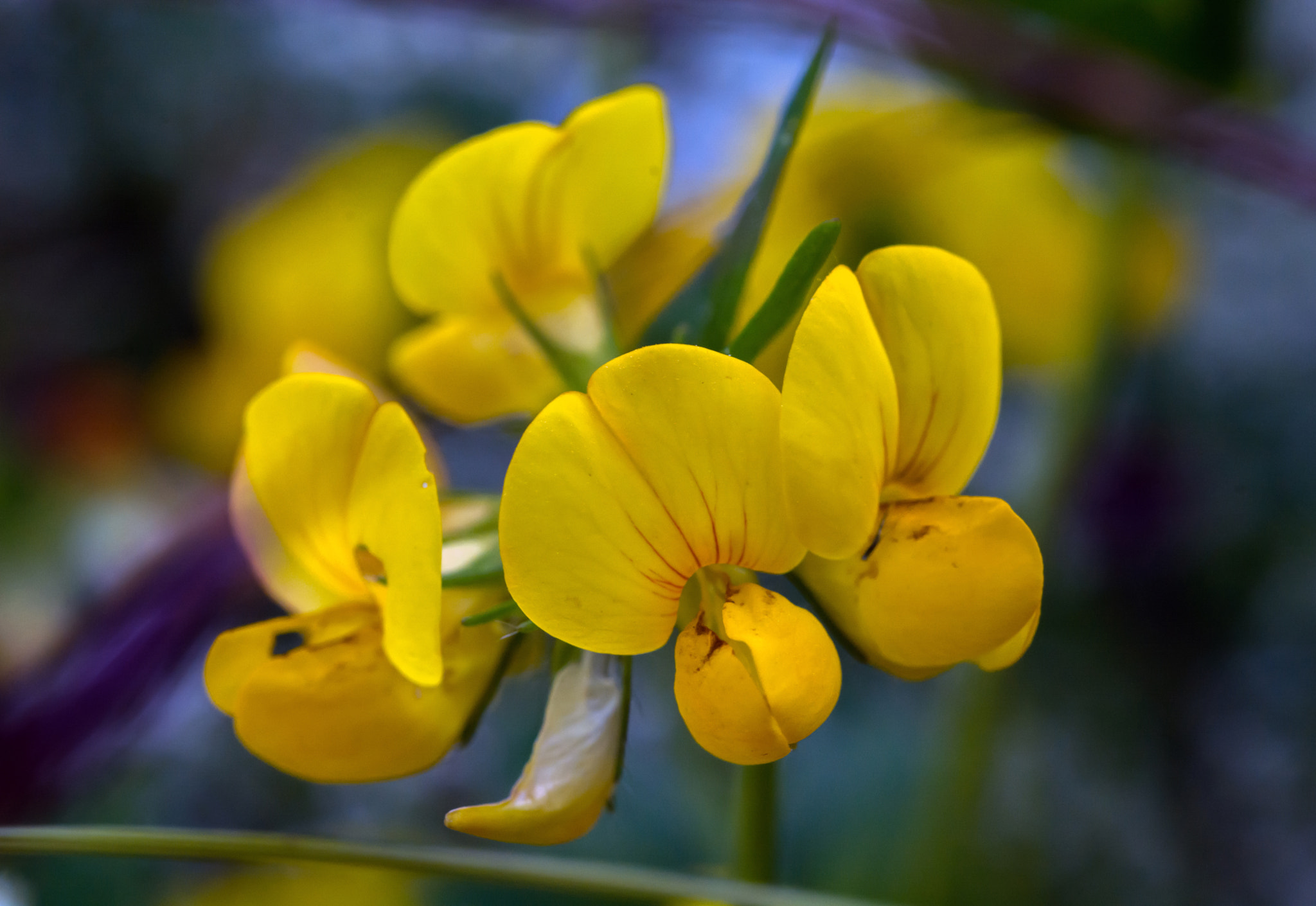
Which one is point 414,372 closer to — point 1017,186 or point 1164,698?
point 1017,186

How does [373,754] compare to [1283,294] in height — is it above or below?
above

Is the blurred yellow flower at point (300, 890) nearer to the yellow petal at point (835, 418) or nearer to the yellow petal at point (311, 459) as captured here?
the yellow petal at point (311, 459)

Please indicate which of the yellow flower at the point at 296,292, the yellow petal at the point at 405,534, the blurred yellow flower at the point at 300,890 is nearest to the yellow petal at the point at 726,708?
the yellow petal at the point at 405,534

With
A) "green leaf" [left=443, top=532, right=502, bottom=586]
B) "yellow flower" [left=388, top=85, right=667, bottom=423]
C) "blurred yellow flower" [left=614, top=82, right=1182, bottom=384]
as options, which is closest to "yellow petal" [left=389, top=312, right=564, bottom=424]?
"yellow flower" [left=388, top=85, right=667, bottom=423]

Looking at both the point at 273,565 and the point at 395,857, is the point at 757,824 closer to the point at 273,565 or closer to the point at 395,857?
the point at 395,857

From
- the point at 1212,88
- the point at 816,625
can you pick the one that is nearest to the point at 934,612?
the point at 816,625

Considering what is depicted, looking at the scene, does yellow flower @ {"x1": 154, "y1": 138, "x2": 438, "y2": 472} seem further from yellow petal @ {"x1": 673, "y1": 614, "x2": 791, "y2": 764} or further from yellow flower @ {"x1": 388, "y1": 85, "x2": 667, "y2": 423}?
yellow petal @ {"x1": 673, "y1": 614, "x2": 791, "y2": 764}
